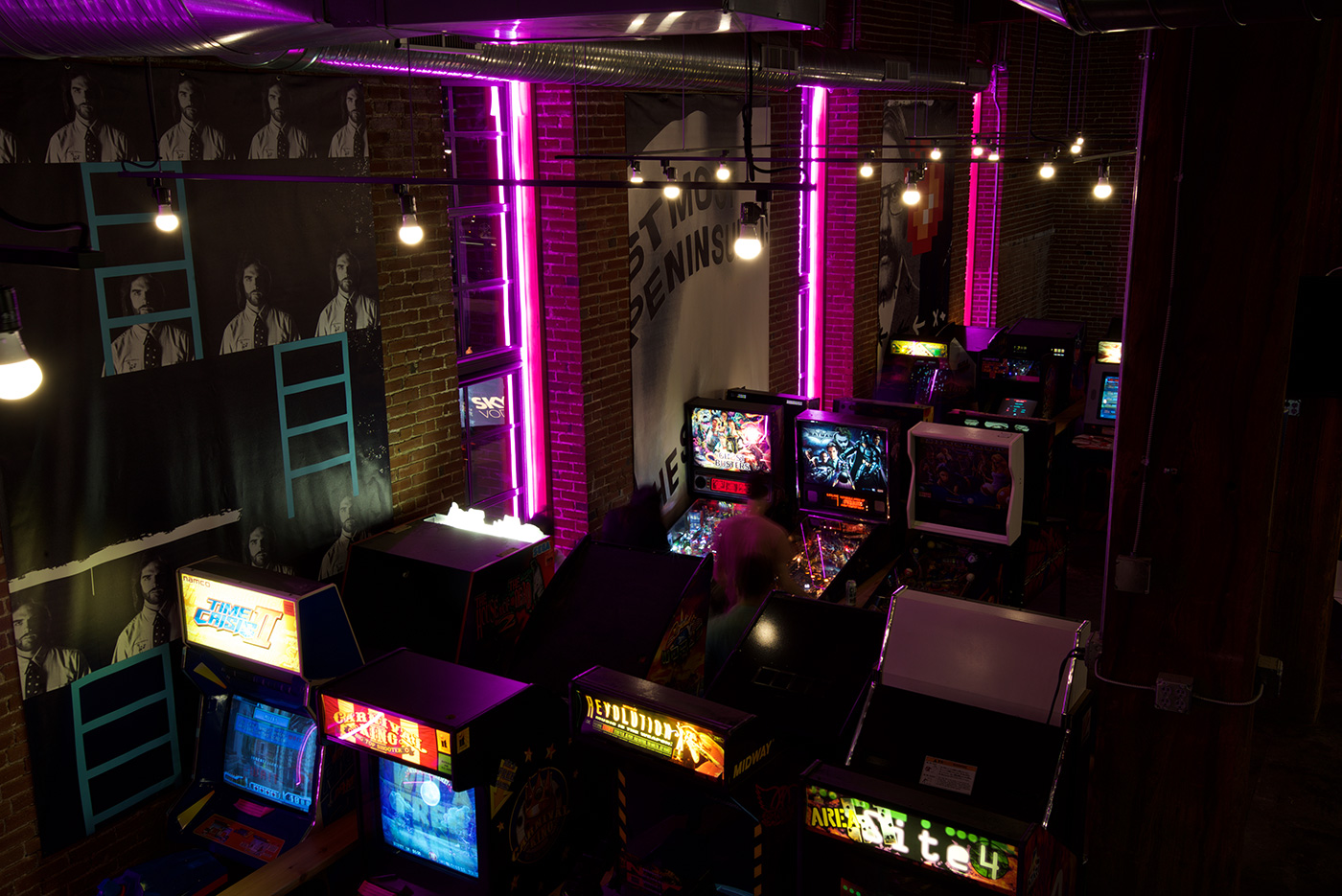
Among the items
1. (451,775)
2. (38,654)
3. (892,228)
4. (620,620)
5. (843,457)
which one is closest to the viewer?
(451,775)

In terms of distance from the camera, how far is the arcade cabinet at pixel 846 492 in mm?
6789

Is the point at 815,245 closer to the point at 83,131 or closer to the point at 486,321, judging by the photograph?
the point at 486,321

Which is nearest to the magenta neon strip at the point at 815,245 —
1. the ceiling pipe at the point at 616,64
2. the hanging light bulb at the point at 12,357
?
→ the ceiling pipe at the point at 616,64

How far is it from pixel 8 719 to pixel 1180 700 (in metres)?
4.34

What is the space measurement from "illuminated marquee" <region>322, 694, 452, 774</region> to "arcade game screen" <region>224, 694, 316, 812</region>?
41 cm

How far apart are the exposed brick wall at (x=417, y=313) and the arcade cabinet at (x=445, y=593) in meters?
0.54

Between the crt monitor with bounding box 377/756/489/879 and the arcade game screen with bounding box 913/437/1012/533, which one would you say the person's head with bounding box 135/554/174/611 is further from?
the arcade game screen with bounding box 913/437/1012/533

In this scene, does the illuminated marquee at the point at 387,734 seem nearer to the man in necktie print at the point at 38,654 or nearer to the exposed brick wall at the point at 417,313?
the man in necktie print at the point at 38,654

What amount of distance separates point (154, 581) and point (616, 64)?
332 cm

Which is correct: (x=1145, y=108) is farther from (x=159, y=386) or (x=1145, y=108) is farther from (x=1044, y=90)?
(x=1044, y=90)

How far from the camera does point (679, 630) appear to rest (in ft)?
16.2

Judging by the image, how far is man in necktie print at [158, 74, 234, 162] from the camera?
4363mm

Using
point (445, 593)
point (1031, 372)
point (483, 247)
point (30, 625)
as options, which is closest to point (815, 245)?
point (1031, 372)

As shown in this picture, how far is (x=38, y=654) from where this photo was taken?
415cm
